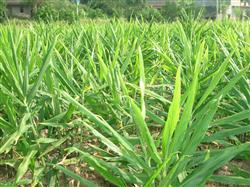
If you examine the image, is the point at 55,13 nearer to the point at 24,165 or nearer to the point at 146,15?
the point at 146,15

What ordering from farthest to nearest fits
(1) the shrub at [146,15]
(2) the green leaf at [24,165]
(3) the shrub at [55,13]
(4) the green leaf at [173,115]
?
1. (3) the shrub at [55,13]
2. (1) the shrub at [146,15]
3. (2) the green leaf at [24,165]
4. (4) the green leaf at [173,115]

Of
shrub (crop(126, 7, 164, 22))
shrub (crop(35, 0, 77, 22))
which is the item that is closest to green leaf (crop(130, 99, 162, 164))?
shrub (crop(126, 7, 164, 22))

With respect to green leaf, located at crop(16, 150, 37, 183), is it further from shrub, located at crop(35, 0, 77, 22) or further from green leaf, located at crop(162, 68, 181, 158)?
shrub, located at crop(35, 0, 77, 22)

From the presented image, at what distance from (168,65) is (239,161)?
0.44 m

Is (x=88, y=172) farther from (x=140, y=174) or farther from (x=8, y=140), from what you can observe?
(x=140, y=174)

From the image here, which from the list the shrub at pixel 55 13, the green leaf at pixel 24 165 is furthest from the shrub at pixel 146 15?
the green leaf at pixel 24 165

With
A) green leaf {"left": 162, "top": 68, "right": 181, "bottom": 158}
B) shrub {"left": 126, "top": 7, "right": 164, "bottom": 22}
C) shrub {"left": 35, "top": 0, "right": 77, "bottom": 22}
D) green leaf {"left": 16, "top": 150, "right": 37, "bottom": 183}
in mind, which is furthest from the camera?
shrub {"left": 35, "top": 0, "right": 77, "bottom": 22}

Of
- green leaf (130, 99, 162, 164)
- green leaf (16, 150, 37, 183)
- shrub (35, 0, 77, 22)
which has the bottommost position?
shrub (35, 0, 77, 22)

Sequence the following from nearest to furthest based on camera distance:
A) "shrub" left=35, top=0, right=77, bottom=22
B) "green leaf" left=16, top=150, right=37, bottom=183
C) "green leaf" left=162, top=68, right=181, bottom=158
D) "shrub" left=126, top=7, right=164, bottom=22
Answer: "green leaf" left=162, top=68, right=181, bottom=158 → "green leaf" left=16, top=150, right=37, bottom=183 → "shrub" left=126, top=7, right=164, bottom=22 → "shrub" left=35, top=0, right=77, bottom=22

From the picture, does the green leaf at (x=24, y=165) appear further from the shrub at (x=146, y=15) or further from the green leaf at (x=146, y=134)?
the shrub at (x=146, y=15)

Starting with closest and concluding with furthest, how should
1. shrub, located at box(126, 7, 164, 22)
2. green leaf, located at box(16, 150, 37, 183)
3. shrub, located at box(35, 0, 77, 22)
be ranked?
green leaf, located at box(16, 150, 37, 183) → shrub, located at box(126, 7, 164, 22) → shrub, located at box(35, 0, 77, 22)

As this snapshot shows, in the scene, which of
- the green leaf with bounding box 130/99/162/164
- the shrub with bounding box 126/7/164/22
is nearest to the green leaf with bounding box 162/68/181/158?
the green leaf with bounding box 130/99/162/164

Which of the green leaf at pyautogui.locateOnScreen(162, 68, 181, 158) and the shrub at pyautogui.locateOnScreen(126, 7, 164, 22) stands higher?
the green leaf at pyautogui.locateOnScreen(162, 68, 181, 158)

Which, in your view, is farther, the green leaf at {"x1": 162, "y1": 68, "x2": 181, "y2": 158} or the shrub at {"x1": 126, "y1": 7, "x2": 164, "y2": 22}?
the shrub at {"x1": 126, "y1": 7, "x2": 164, "y2": 22}
